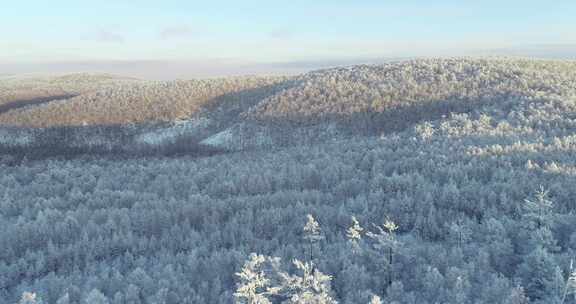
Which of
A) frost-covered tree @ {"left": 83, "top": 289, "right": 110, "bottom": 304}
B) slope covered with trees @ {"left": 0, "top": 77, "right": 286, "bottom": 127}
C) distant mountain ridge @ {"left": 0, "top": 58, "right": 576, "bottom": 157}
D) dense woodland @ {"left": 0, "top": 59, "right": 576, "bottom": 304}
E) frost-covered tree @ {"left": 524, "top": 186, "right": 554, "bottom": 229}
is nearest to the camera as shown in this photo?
frost-covered tree @ {"left": 83, "top": 289, "right": 110, "bottom": 304}

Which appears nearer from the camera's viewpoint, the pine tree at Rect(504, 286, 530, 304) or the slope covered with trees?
the pine tree at Rect(504, 286, 530, 304)

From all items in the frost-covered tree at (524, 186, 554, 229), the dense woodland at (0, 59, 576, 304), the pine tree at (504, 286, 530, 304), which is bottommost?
the dense woodland at (0, 59, 576, 304)

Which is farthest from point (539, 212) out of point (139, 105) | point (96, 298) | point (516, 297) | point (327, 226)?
point (139, 105)

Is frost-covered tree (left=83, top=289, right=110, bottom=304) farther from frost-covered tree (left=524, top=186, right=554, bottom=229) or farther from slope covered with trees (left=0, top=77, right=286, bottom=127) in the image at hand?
slope covered with trees (left=0, top=77, right=286, bottom=127)

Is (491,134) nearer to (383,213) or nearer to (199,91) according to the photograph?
(383,213)

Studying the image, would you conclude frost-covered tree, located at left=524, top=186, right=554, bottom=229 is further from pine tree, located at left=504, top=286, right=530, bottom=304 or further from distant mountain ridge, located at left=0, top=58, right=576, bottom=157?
distant mountain ridge, located at left=0, top=58, right=576, bottom=157

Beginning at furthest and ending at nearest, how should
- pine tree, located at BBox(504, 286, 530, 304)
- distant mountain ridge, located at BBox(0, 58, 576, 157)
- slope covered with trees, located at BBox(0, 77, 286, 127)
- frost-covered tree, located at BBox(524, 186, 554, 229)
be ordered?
slope covered with trees, located at BBox(0, 77, 286, 127) < distant mountain ridge, located at BBox(0, 58, 576, 157) < frost-covered tree, located at BBox(524, 186, 554, 229) < pine tree, located at BBox(504, 286, 530, 304)

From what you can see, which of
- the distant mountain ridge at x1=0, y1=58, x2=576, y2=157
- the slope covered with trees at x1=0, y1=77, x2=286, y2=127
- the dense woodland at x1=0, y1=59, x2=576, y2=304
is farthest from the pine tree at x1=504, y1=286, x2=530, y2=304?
the slope covered with trees at x1=0, y1=77, x2=286, y2=127

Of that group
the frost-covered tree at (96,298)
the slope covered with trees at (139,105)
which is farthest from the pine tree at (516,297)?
the slope covered with trees at (139,105)

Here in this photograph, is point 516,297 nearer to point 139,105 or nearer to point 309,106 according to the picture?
point 309,106

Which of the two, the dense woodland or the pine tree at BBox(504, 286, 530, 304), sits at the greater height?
the pine tree at BBox(504, 286, 530, 304)
